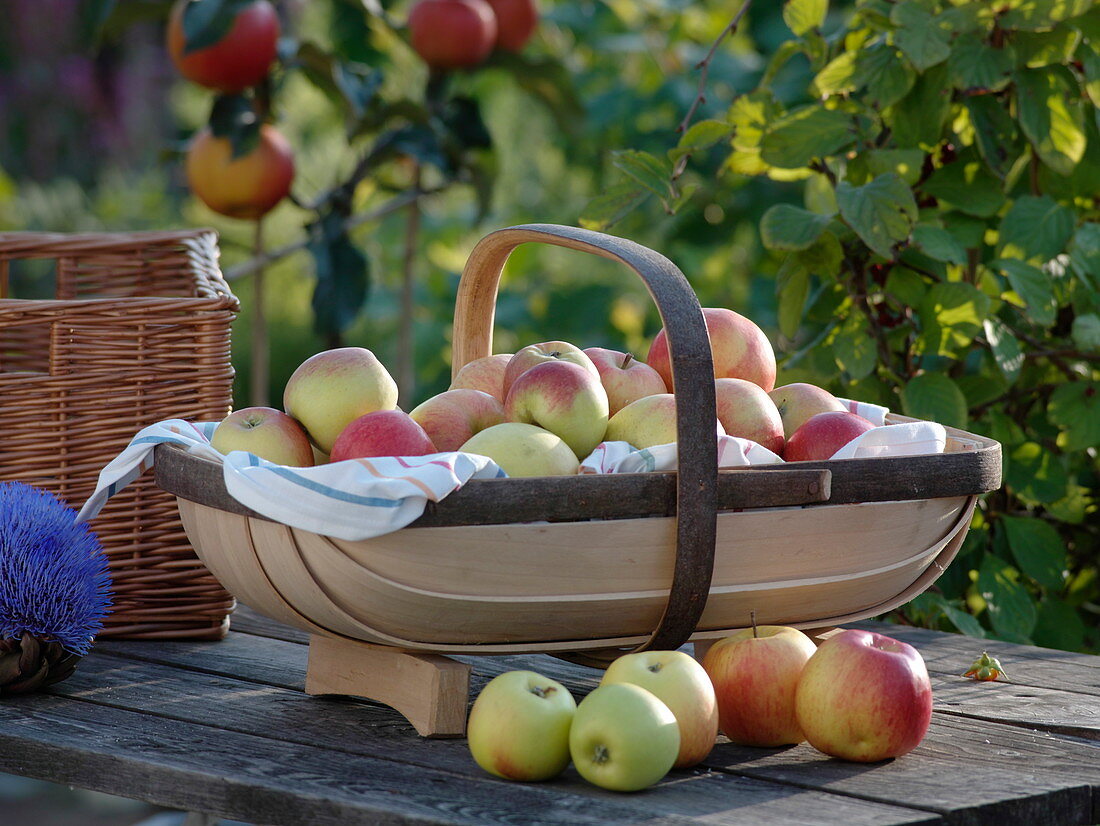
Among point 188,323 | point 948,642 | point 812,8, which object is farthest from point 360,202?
point 948,642

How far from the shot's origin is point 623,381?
1191 mm

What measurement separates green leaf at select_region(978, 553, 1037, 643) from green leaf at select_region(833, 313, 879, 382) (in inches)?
11.4

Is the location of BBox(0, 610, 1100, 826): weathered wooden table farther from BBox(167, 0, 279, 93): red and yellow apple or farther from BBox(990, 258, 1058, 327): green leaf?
BBox(167, 0, 279, 93): red and yellow apple

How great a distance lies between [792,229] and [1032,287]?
0.31m

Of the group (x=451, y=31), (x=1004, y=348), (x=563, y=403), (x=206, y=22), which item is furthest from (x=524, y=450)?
(x=451, y=31)

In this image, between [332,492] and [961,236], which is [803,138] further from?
[332,492]

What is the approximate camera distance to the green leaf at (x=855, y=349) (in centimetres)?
161

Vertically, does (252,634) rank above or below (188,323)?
below

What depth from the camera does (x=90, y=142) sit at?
6.57m

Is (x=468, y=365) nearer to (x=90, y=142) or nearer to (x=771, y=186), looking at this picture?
(x=771, y=186)

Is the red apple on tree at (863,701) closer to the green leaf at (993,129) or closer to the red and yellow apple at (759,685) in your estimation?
the red and yellow apple at (759,685)

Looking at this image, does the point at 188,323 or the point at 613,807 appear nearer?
the point at 613,807

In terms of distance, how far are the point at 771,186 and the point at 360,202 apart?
124 cm

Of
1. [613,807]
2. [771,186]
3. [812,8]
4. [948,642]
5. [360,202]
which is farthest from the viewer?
[360,202]
